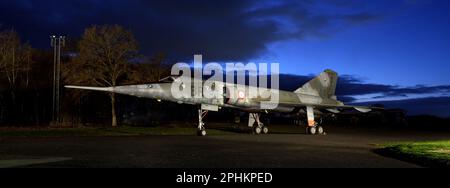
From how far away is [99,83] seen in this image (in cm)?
4388

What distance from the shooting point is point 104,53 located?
1752 inches

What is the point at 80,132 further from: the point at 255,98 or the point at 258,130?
the point at 258,130

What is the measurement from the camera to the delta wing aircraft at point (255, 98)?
2578cm

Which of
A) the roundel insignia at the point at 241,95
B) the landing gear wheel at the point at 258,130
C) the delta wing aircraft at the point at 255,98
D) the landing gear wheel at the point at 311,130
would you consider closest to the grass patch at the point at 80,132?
the landing gear wheel at the point at 258,130

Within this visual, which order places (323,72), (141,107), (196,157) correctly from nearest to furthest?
1. (196,157)
2. (323,72)
3. (141,107)

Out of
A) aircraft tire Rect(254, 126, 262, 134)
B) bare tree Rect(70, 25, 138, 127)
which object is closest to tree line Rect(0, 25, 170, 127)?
bare tree Rect(70, 25, 138, 127)

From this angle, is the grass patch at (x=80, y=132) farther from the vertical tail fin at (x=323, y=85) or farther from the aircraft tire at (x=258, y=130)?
the vertical tail fin at (x=323, y=85)

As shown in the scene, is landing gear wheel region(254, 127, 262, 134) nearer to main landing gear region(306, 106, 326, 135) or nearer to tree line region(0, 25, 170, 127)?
main landing gear region(306, 106, 326, 135)

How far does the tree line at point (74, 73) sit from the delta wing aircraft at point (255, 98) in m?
15.3

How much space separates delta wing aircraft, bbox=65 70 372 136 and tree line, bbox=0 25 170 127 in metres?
15.3
